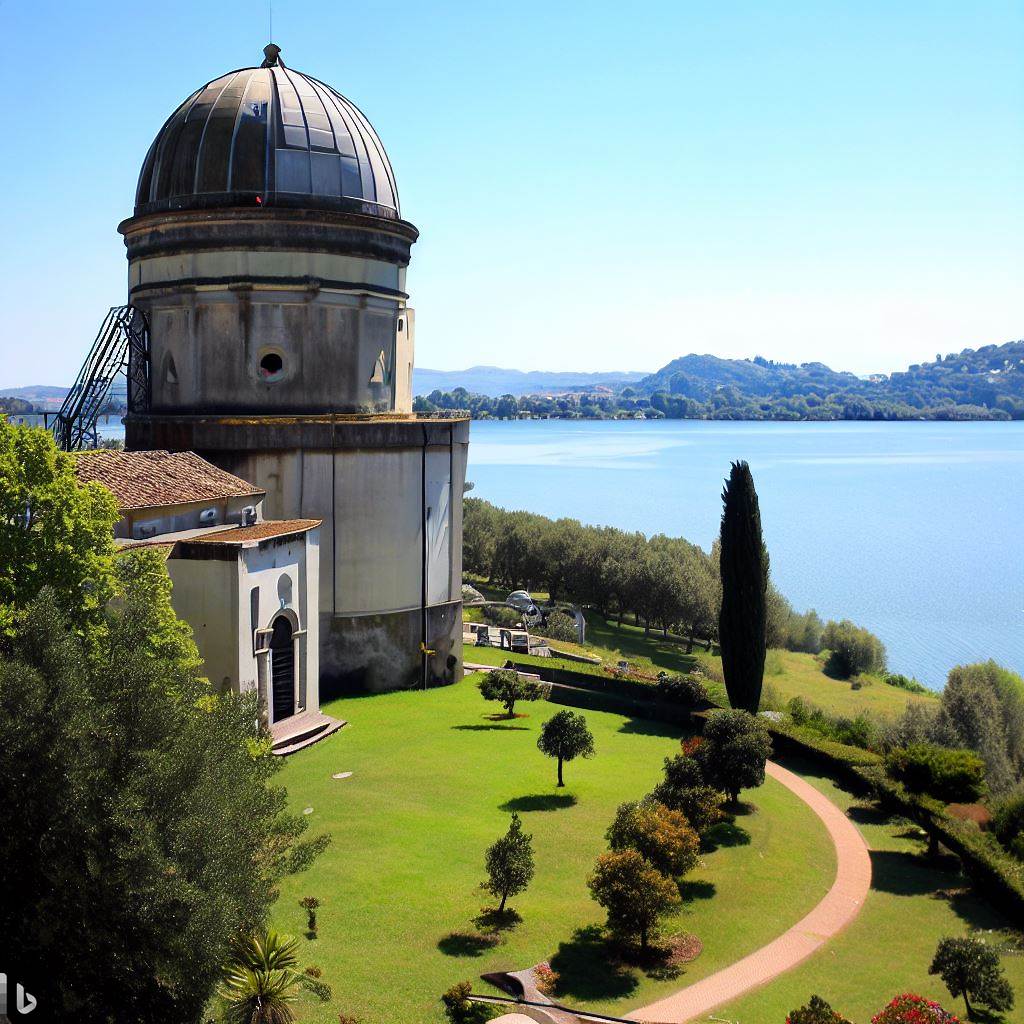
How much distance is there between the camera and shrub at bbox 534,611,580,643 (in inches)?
2116

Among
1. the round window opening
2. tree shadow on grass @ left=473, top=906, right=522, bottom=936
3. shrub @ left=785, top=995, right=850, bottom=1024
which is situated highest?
the round window opening

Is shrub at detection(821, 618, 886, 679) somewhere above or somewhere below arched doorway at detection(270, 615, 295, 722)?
below

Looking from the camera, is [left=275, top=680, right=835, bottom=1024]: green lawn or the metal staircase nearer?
[left=275, top=680, right=835, bottom=1024]: green lawn

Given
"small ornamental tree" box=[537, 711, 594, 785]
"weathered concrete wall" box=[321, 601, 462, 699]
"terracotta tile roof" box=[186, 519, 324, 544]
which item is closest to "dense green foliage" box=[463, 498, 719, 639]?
"weathered concrete wall" box=[321, 601, 462, 699]

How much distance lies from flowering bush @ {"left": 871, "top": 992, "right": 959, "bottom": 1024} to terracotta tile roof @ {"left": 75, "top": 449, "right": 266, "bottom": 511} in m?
18.3

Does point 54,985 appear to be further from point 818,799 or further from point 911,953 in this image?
point 818,799

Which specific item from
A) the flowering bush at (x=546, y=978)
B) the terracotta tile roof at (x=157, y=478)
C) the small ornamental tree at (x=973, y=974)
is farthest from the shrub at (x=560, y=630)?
the small ornamental tree at (x=973, y=974)

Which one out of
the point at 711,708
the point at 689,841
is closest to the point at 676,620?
the point at 711,708

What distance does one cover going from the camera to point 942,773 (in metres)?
25.4

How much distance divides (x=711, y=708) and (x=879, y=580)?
58836 mm

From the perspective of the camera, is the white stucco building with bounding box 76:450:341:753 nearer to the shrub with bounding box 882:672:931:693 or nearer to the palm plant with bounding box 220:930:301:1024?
the palm plant with bounding box 220:930:301:1024

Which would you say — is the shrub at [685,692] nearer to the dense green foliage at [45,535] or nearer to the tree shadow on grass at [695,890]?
the tree shadow on grass at [695,890]

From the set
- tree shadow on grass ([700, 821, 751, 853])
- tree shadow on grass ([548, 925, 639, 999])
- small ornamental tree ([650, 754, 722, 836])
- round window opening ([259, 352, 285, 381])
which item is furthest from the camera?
round window opening ([259, 352, 285, 381])

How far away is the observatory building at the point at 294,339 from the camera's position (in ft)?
103
